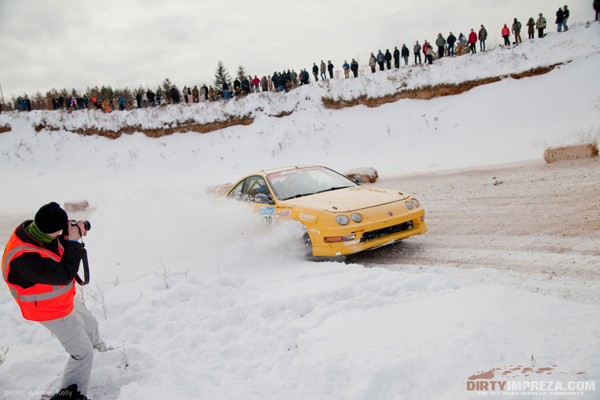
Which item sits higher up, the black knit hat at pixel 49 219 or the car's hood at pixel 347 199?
the black knit hat at pixel 49 219

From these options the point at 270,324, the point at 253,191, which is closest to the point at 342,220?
the point at 270,324

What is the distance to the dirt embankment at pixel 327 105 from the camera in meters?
19.8

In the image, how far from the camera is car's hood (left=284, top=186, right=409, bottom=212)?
221 inches

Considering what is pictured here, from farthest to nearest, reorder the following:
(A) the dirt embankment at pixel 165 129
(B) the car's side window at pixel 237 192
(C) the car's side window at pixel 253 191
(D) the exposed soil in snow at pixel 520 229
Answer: (A) the dirt embankment at pixel 165 129
(B) the car's side window at pixel 237 192
(C) the car's side window at pixel 253 191
(D) the exposed soil in snow at pixel 520 229

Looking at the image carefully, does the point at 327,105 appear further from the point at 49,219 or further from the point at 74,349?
the point at 74,349

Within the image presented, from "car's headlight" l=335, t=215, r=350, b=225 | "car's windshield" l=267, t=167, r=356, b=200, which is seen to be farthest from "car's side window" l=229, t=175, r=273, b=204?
"car's headlight" l=335, t=215, r=350, b=225

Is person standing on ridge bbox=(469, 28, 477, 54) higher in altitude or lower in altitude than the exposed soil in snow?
higher

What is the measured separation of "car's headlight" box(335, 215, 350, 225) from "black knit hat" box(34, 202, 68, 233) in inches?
129

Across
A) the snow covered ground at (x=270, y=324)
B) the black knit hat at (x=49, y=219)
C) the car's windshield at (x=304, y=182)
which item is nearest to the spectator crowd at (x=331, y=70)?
the snow covered ground at (x=270, y=324)

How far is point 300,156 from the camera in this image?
69.5ft

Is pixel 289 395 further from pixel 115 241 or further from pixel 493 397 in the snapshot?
pixel 115 241

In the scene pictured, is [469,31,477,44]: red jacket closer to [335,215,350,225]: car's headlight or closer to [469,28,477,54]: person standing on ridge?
[469,28,477,54]: person standing on ridge

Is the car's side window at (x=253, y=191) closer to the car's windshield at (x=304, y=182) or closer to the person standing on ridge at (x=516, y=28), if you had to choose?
the car's windshield at (x=304, y=182)

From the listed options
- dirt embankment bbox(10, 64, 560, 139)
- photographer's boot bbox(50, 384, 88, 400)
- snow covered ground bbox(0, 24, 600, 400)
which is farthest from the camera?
dirt embankment bbox(10, 64, 560, 139)
